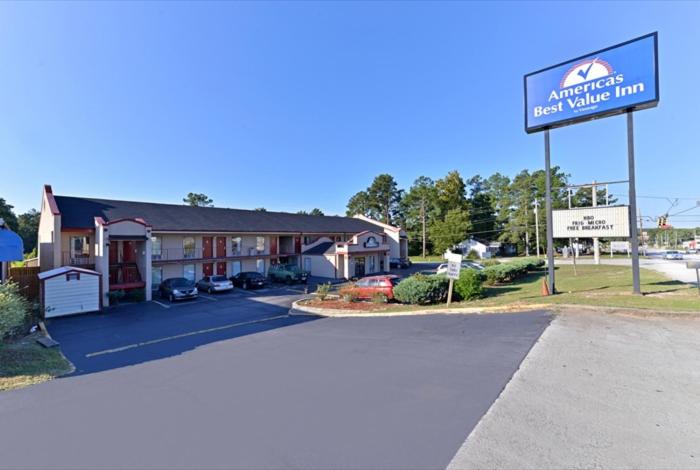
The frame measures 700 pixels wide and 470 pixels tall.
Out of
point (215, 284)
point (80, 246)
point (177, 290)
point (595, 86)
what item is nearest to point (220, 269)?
point (215, 284)

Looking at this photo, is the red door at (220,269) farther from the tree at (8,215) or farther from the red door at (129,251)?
the tree at (8,215)

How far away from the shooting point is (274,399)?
17.5ft

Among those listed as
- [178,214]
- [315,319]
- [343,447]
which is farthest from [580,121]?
[178,214]

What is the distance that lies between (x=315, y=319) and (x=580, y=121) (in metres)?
15.0

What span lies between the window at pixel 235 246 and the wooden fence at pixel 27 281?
511 inches

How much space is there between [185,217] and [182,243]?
10.1 feet

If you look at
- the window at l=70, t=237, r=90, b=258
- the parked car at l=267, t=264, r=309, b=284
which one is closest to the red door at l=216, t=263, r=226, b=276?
the parked car at l=267, t=264, r=309, b=284

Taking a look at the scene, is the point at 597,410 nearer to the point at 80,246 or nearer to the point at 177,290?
the point at 177,290

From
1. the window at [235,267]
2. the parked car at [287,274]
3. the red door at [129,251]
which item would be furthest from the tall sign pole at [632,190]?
the red door at [129,251]

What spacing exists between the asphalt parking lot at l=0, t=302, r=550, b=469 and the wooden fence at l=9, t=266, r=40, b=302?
10256 mm

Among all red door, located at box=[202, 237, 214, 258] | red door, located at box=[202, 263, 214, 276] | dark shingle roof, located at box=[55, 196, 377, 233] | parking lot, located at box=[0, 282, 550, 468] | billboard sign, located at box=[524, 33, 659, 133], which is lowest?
parking lot, located at box=[0, 282, 550, 468]

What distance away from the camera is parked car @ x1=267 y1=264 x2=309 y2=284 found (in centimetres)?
2738

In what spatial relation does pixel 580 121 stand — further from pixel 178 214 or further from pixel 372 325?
pixel 178 214

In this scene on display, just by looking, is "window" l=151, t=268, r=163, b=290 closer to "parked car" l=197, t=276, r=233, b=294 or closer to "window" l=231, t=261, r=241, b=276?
"parked car" l=197, t=276, r=233, b=294
